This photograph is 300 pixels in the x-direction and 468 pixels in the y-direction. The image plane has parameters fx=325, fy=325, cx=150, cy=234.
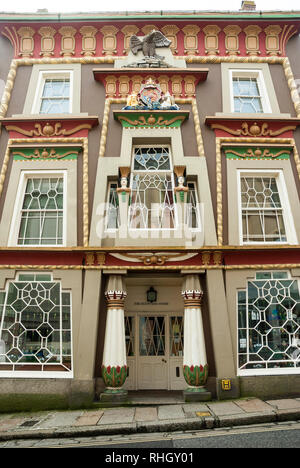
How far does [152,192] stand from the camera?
Answer: 9289 mm

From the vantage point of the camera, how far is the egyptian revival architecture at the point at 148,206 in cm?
801

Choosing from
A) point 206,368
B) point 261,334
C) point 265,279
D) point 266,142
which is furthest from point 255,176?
point 206,368

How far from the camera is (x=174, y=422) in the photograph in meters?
6.21

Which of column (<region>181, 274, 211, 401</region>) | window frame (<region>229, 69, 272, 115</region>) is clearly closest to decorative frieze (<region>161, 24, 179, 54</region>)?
window frame (<region>229, 69, 272, 115</region>)

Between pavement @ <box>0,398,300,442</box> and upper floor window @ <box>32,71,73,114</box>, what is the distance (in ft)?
27.3

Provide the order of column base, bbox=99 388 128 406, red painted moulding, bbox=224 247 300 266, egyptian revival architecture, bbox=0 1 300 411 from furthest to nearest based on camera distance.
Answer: red painted moulding, bbox=224 247 300 266 → egyptian revival architecture, bbox=0 1 300 411 → column base, bbox=99 388 128 406

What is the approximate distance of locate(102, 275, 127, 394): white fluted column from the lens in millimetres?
7713

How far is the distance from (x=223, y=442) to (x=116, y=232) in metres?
5.22

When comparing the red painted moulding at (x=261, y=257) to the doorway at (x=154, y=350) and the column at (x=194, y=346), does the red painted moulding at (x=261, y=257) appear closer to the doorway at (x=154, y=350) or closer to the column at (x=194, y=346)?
the column at (x=194, y=346)

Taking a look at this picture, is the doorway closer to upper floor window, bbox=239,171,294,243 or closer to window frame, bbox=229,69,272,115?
upper floor window, bbox=239,171,294,243

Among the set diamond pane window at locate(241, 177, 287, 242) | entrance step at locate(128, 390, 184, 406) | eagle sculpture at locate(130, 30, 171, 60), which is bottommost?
entrance step at locate(128, 390, 184, 406)

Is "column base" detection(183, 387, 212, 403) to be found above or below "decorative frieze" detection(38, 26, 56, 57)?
below

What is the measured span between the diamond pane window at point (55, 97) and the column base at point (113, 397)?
8.08m

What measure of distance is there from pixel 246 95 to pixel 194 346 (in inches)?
309
